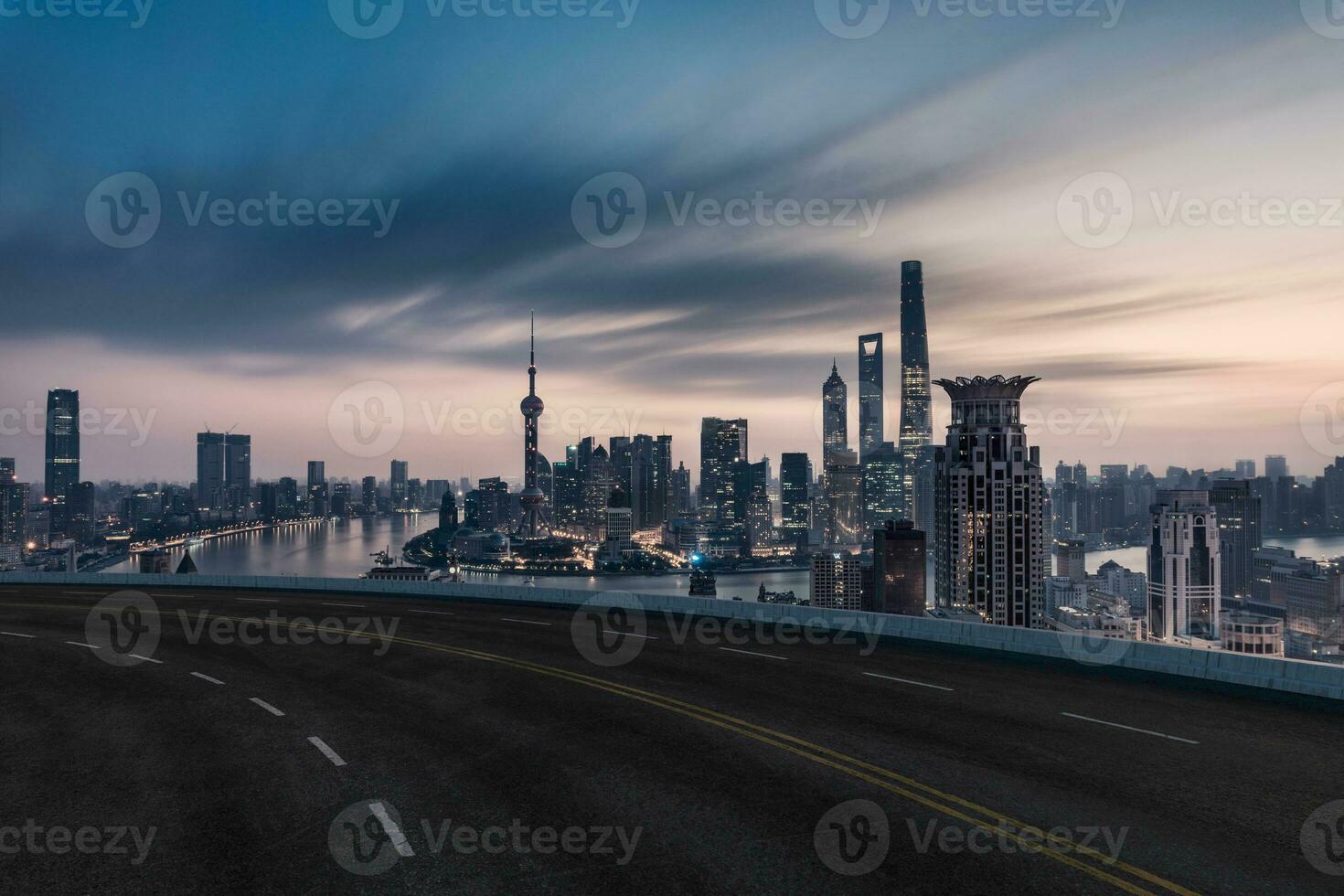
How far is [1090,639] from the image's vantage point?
1705 centimetres

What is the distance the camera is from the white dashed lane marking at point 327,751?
1041cm

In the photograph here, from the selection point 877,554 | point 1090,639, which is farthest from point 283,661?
point 877,554

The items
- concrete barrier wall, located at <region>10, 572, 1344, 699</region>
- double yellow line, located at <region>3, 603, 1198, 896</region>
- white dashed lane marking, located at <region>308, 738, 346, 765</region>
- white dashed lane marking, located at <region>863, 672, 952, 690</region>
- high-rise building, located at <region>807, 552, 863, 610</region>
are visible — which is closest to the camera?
double yellow line, located at <region>3, 603, 1198, 896</region>

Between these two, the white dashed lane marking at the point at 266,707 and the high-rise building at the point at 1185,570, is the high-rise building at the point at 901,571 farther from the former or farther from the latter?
the white dashed lane marking at the point at 266,707

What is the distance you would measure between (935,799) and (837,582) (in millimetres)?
159609

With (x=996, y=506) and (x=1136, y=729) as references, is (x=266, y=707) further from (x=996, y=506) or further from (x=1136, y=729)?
(x=996, y=506)

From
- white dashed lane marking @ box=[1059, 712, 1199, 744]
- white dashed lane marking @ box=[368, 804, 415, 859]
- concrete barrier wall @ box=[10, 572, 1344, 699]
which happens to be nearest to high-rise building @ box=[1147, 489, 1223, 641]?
concrete barrier wall @ box=[10, 572, 1344, 699]

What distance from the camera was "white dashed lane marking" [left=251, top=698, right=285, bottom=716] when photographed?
12945mm

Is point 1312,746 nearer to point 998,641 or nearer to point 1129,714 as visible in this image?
point 1129,714

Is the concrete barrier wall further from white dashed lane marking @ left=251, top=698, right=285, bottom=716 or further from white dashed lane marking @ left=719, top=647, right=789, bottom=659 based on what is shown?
white dashed lane marking @ left=251, top=698, right=285, bottom=716

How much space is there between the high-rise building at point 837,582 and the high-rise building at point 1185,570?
55.2 m

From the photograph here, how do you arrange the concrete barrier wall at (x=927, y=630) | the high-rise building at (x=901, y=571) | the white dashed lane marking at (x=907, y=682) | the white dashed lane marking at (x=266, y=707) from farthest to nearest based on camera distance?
1. the high-rise building at (x=901, y=571)
2. the white dashed lane marking at (x=907, y=682)
3. the concrete barrier wall at (x=927, y=630)
4. the white dashed lane marking at (x=266, y=707)

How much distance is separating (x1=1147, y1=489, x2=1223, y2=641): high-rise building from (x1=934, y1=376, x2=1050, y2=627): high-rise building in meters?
43.6

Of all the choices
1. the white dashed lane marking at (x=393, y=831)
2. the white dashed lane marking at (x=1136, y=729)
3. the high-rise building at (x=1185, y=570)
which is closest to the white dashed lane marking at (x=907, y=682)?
the white dashed lane marking at (x=1136, y=729)
